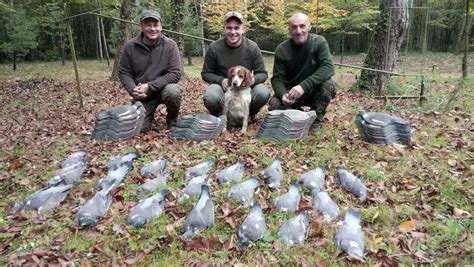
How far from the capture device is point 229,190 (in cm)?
390

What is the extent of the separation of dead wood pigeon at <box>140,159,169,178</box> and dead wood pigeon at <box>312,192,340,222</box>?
1.82 metres

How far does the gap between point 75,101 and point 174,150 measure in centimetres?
536

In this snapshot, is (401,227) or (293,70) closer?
(401,227)

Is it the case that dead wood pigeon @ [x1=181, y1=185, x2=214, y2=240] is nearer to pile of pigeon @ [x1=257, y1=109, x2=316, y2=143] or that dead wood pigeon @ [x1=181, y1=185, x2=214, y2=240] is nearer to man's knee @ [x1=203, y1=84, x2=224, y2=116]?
pile of pigeon @ [x1=257, y1=109, x2=316, y2=143]

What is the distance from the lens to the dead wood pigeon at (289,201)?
3.56m

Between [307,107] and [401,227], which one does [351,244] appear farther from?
[307,107]

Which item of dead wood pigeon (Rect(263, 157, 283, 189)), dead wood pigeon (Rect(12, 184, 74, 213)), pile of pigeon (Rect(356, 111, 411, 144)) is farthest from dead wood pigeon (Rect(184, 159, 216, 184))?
pile of pigeon (Rect(356, 111, 411, 144))

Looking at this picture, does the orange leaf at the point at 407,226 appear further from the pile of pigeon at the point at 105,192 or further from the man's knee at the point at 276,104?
the man's knee at the point at 276,104

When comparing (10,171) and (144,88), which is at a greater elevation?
(144,88)

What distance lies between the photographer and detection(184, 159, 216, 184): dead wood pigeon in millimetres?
4332

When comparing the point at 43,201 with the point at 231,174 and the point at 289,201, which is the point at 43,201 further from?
the point at 289,201

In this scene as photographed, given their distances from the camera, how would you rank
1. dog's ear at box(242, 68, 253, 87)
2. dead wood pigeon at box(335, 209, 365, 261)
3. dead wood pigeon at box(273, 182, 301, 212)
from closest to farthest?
dead wood pigeon at box(335, 209, 365, 261)
dead wood pigeon at box(273, 182, 301, 212)
dog's ear at box(242, 68, 253, 87)

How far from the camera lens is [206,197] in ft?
11.3

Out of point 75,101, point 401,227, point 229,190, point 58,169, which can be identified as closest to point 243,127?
point 229,190
